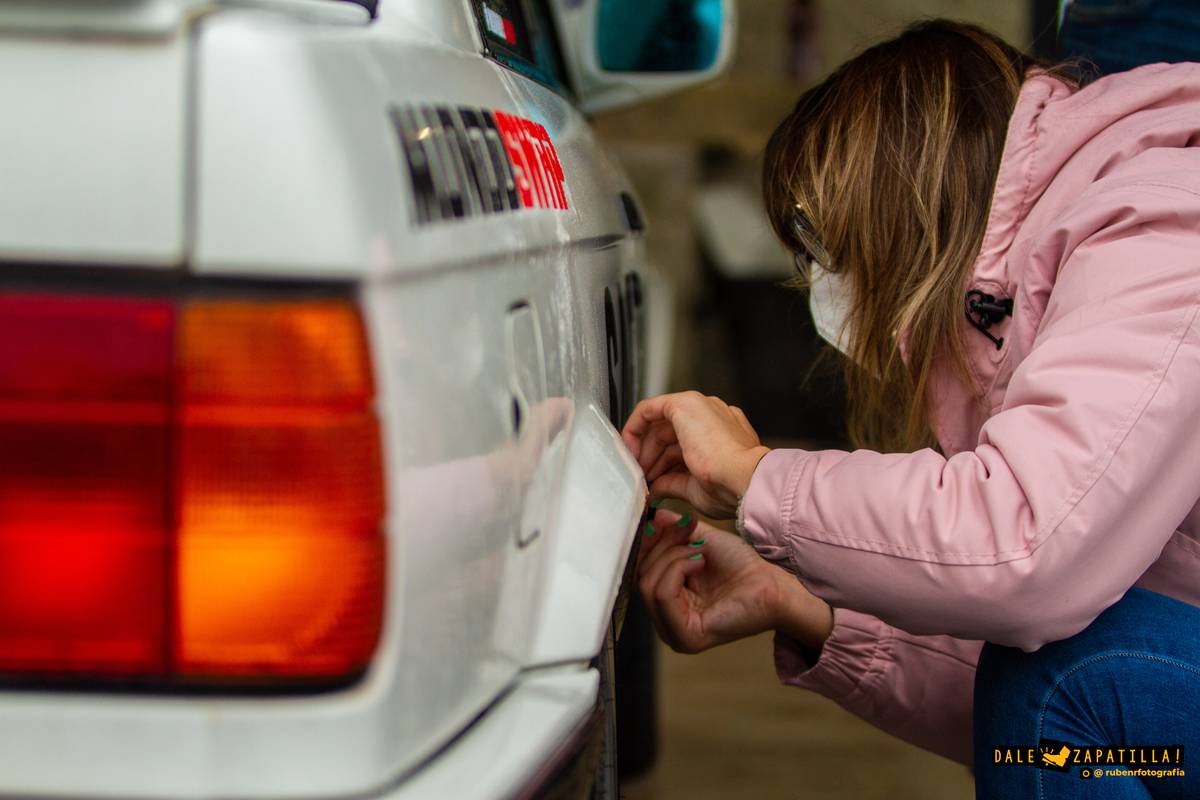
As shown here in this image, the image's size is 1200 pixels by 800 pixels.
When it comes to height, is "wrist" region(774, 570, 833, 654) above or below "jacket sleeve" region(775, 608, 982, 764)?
above

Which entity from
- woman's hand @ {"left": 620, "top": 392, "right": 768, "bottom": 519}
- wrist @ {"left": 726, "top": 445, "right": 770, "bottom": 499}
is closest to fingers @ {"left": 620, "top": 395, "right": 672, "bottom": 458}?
woman's hand @ {"left": 620, "top": 392, "right": 768, "bottom": 519}

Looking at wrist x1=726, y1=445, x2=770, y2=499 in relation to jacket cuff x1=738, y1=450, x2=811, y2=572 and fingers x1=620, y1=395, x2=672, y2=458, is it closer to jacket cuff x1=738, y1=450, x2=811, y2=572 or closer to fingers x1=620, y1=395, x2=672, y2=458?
jacket cuff x1=738, y1=450, x2=811, y2=572

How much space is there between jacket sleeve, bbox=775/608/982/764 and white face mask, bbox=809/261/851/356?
0.41 metres

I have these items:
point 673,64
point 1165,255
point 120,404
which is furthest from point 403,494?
point 673,64

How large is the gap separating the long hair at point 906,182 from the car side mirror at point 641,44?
3.02ft

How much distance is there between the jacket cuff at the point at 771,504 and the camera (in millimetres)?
1417

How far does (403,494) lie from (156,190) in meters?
0.24

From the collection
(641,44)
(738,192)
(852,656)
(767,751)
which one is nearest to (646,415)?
(852,656)

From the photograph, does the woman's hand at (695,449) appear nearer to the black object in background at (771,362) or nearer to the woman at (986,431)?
the woman at (986,431)

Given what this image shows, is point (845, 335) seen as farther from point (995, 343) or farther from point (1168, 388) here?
point (1168, 388)

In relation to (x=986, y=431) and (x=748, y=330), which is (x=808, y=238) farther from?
(x=748, y=330)

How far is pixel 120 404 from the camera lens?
0.81 metres

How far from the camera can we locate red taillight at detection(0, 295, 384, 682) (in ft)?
2.64

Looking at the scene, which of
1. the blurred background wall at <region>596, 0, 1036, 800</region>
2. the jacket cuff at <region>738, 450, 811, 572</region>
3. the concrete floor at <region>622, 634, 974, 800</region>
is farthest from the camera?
the blurred background wall at <region>596, 0, 1036, 800</region>
